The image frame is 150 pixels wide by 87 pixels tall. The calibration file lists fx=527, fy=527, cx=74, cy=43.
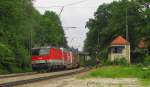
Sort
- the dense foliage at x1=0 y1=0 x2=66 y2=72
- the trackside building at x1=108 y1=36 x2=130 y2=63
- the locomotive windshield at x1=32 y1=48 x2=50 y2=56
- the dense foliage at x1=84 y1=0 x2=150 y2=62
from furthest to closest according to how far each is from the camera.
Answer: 1. the dense foliage at x1=84 y1=0 x2=150 y2=62
2. the trackside building at x1=108 y1=36 x2=130 y2=63
3. the dense foliage at x1=0 y1=0 x2=66 y2=72
4. the locomotive windshield at x1=32 y1=48 x2=50 y2=56

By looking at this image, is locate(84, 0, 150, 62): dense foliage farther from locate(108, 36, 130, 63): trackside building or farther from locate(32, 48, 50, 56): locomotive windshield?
locate(32, 48, 50, 56): locomotive windshield

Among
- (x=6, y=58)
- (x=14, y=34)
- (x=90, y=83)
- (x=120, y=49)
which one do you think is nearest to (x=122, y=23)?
(x=120, y=49)

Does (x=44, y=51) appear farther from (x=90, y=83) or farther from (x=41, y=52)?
(x=90, y=83)

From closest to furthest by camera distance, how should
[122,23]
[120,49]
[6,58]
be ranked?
[6,58] → [120,49] → [122,23]

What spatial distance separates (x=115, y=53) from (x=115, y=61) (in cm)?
392

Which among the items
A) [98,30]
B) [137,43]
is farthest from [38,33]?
[98,30]

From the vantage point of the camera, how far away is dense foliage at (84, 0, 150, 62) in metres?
93.4

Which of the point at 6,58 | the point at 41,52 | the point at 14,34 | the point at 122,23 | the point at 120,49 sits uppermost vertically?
the point at 122,23

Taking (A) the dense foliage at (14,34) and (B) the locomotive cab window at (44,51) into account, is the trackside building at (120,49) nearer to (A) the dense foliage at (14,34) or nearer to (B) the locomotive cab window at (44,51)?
(A) the dense foliage at (14,34)

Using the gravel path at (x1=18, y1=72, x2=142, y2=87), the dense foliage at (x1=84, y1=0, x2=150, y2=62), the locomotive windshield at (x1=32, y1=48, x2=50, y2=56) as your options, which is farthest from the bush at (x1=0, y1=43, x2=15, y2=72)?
the gravel path at (x1=18, y1=72, x2=142, y2=87)

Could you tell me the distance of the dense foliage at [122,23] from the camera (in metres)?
93.4

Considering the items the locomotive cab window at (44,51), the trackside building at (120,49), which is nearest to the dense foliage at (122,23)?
the trackside building at (120,49)

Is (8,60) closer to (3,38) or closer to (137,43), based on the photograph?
(3,38)

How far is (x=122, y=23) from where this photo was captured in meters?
108
